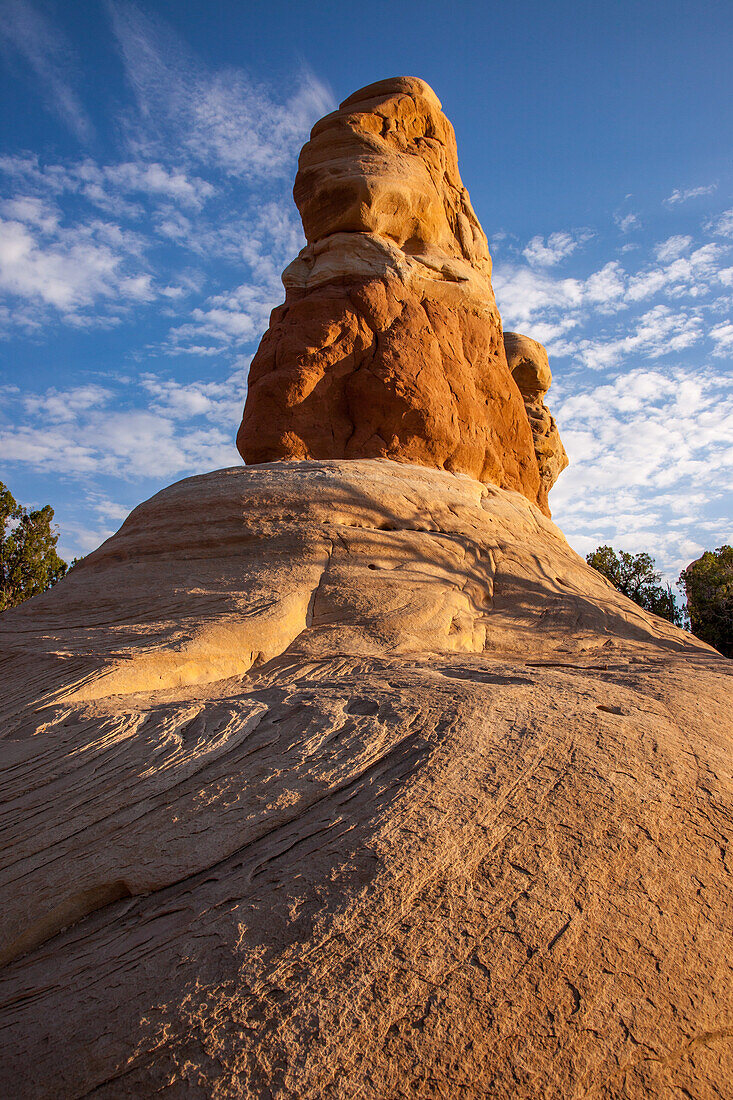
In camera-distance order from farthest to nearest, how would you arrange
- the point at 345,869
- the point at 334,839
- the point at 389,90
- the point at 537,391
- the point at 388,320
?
the point at 537,391 → the point at 389,90 → the point at 388,320 → the point at 334,839 → the point at 345,869

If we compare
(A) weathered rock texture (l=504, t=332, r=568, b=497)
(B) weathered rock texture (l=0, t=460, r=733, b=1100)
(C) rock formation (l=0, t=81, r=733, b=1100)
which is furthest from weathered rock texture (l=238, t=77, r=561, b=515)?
(A) weathered rock texture (l=504, t=332, r=568, b=497)

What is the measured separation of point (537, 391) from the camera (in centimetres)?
1577

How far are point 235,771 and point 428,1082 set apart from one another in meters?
1.53

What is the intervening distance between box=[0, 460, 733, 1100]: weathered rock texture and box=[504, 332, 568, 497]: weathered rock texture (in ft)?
37.4

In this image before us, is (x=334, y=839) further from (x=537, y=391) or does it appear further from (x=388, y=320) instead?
(x=537, y=391)

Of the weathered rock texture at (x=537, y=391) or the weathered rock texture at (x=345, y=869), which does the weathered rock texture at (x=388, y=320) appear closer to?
the weathered rock texture at (x=345, y=869)

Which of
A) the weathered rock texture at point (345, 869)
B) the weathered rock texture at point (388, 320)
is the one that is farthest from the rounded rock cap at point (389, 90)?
the weathered rock texture at point (345, 869)

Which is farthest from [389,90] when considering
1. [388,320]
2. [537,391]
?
[537,391]

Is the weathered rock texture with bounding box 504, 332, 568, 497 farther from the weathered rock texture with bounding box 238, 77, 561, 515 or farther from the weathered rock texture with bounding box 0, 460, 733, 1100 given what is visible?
the weathered rock texture with bounding box 0, 460, 733, 1100

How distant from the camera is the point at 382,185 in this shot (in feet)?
29.0

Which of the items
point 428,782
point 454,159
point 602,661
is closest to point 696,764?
point 428,782

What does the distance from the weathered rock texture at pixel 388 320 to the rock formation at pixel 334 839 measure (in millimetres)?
2232

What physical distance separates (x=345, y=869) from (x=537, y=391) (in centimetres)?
1464

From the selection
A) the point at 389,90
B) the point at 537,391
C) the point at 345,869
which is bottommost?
the point at 345,869
